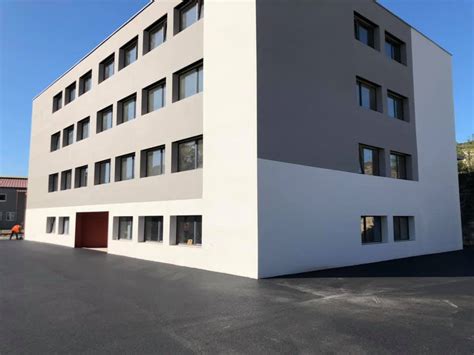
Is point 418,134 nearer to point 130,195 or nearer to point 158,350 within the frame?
point 130,195

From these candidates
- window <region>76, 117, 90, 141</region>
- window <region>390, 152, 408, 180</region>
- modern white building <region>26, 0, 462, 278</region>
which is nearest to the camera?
modern white building <region>26, 0, 462, 278</region>

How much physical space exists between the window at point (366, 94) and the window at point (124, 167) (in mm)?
10780

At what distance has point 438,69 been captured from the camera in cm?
1972

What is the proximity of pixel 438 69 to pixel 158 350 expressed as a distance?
2113 cm

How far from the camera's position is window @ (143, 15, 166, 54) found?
16172 mm

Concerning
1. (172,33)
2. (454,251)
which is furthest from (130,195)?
(454,251)

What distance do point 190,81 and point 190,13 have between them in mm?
3032

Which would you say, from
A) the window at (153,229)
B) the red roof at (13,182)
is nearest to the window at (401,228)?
the window at (153,229)

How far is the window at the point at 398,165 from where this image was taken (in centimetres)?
1668

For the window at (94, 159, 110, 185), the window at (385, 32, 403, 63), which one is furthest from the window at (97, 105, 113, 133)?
the window at (385, 32, 403, 63)

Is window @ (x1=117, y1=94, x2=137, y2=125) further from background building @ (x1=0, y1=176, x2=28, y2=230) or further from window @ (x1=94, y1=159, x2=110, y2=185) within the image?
background building @ (x1=0, y1=176, x2=28, y2=230)

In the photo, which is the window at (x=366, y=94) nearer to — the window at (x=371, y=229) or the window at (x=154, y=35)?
the window at (x=371, y=229)

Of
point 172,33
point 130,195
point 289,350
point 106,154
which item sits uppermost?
point 172,33

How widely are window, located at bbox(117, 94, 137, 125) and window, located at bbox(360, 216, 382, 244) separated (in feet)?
38.6
